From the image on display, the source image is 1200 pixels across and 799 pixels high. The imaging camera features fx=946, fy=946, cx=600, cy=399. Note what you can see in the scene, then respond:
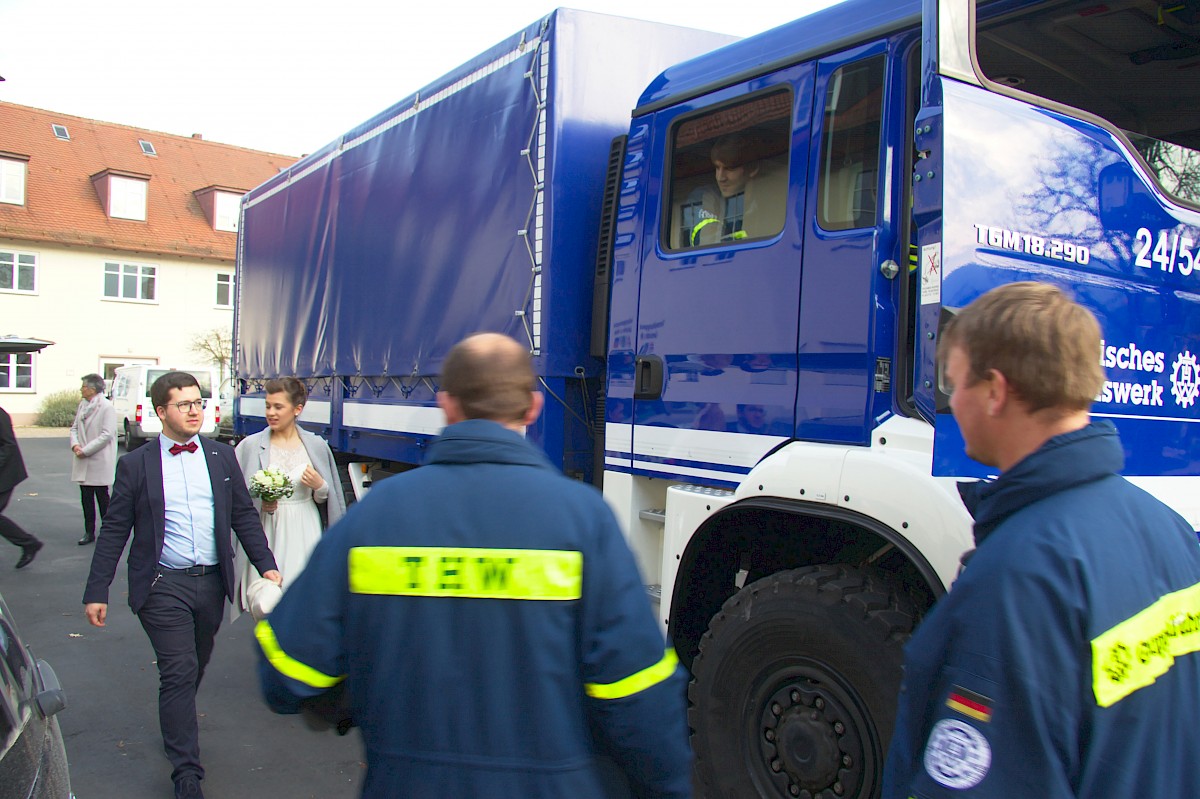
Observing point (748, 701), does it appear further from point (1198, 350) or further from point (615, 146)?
point (615, 146)

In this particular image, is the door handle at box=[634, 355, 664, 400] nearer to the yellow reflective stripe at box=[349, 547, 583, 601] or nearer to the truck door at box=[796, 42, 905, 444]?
the truck door at box=[796, 42, 905, 444]

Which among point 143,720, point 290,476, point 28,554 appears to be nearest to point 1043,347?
point 290,476

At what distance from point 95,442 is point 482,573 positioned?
9381 mm

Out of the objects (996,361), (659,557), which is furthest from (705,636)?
(996,361)

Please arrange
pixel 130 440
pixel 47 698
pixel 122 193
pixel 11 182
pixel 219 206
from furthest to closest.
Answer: pixel 219 206, pixel 122 193, pixel 11 182, pixel 130 440, pixel 47 698

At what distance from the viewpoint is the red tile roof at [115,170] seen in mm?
31344

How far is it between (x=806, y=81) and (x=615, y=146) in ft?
3.96

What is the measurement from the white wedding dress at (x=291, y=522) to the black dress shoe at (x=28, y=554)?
15.7 ft

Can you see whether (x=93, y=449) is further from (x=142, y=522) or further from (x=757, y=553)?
(x=757, y=553)

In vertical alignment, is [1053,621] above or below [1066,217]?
below

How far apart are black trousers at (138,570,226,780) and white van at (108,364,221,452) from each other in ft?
56.4

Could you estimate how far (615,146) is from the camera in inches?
175

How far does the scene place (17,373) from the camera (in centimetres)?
2992

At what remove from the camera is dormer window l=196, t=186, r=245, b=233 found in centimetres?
3475
